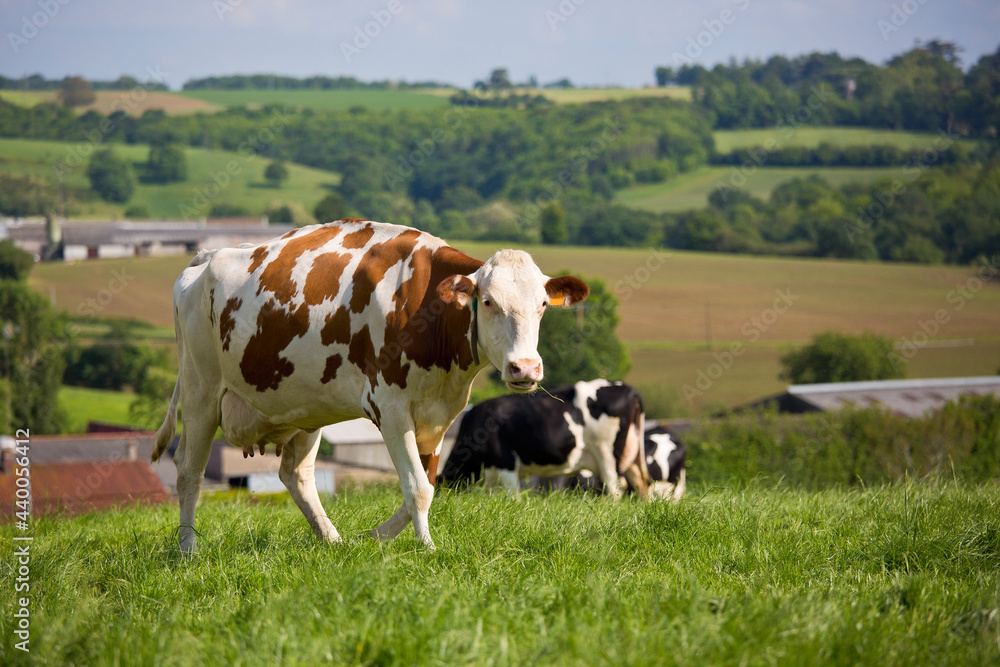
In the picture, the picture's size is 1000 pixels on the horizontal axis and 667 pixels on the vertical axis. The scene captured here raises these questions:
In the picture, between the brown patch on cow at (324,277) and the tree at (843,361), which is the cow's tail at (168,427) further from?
the tree at (843,361)

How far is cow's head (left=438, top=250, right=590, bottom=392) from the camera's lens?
5.58 meters

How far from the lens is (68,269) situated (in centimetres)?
10419

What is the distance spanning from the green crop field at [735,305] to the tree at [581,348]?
8.02 ft

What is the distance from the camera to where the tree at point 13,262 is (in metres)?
101

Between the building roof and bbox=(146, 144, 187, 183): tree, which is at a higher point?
bbox=(146, 144, 187, 183): tree

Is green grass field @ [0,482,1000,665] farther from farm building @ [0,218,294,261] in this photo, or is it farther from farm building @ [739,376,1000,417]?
farm building @ [0,218,294,261]

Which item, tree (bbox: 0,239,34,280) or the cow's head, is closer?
the cow's head

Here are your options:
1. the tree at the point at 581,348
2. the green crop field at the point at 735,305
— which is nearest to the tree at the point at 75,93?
the green crop field at the point at 735,305

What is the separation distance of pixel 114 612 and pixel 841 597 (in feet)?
12.1

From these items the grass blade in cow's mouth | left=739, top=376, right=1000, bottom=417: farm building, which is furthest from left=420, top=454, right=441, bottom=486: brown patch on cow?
left=739, top=376, right=1000, bottom=417: farm building

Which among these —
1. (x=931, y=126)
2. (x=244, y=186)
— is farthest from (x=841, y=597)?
(x=931, y=126)

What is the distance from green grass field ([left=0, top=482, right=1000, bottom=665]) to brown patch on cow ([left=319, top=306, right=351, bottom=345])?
136cm

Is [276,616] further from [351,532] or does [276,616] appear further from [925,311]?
[925,311]

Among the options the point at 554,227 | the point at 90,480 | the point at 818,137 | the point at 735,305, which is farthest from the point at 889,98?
the point at 90,480
